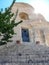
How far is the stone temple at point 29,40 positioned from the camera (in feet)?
34.8

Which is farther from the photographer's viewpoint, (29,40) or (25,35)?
(25,35)

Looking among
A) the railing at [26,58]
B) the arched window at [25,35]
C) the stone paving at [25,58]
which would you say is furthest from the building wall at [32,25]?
the railing at [26,58]

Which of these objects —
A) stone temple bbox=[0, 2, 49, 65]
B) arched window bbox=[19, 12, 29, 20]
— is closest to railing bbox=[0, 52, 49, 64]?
stone temple bbox=[0, 2, 49, 65]

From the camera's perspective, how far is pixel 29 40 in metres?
17.6

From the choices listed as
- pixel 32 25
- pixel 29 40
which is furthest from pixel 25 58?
pixel 32 25

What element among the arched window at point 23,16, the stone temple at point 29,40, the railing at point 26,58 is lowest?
the railing at point 26,58

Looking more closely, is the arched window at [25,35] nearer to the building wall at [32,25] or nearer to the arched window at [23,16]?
the building wall at [32,25]

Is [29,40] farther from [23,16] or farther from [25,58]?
[25,58]

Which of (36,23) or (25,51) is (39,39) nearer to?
(36,23)

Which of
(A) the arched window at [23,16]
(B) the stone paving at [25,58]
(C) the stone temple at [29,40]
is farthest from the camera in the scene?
(A) the arched window at [23,16]

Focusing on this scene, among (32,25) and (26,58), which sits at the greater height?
(32,25)

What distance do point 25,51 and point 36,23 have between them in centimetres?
757

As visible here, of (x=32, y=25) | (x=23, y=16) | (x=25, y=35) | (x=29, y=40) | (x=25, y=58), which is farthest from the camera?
(x=23, y=16)

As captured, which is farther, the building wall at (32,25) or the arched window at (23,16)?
the arched window at (23,16)
